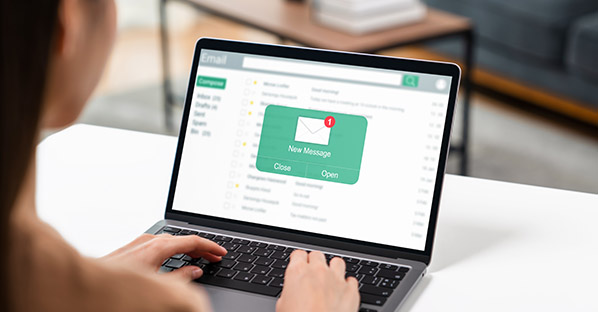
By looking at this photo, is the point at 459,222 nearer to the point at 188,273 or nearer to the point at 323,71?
the point at 323,71

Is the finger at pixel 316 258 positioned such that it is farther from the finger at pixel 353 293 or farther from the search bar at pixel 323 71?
the search bar at pixel 323 71

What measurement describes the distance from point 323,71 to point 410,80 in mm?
111

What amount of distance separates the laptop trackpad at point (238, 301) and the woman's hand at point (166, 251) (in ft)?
0.13

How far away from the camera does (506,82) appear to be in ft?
10.6

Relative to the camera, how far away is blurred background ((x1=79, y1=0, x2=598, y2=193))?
8.30 feet

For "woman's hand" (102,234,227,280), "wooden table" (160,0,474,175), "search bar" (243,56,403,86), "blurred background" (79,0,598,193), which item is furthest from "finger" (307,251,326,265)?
"blurred background" (79,0,598,193)

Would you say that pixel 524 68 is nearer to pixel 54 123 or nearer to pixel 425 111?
pixel 425 111

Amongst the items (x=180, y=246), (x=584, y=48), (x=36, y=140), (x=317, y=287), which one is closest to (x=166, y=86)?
(x=584, y=48)

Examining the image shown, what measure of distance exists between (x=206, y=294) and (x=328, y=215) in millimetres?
179

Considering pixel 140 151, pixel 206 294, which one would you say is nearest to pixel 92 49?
pixel 206 294

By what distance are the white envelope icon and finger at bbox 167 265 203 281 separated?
21 centimetres

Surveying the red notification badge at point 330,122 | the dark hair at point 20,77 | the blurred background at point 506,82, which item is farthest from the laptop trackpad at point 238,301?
the blurred background at point 506,82

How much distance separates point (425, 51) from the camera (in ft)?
11.9

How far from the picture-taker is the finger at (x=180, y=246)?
84cm
